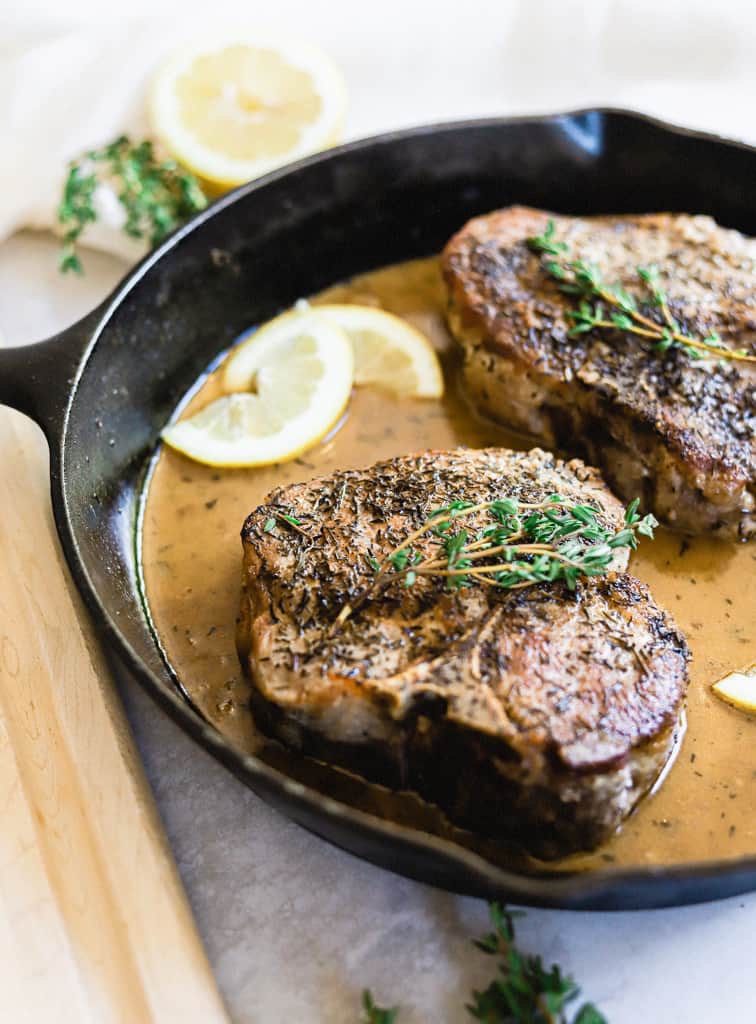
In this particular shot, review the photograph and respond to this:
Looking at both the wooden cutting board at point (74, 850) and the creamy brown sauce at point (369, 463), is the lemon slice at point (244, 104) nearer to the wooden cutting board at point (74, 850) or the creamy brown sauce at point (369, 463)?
the creamy brown sauce at point (369, 463)

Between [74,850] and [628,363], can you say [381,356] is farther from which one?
[74,850]

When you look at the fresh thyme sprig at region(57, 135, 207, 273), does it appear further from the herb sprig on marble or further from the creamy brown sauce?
the herb sprig on marble

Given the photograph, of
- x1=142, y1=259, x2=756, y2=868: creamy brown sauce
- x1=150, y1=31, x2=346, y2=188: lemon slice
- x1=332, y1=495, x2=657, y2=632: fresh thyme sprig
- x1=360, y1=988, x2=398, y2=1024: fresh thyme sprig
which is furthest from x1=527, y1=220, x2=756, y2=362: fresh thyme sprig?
x1=360, y1=988, x2=398, y2=1024: fresh thyme sprig

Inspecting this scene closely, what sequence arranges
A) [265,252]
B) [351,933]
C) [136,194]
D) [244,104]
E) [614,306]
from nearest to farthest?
1. [351,933]
2. [614,306]
3. [265,252]
4. [136,194]
5. [244,104]

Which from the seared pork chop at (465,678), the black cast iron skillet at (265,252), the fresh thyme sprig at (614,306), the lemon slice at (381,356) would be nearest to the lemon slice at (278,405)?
the lemon slice at (381,356)

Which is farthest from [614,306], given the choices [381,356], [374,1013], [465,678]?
[374,1013]

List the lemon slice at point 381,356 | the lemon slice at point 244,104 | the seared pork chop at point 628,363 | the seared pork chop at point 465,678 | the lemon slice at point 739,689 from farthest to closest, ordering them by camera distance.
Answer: the lemon slice at point 244,104, the lemon slice at point 381,356, the seared pork chop at point 628,363, the lemon slice at point 739,689, the seared pork chop at point 465,678

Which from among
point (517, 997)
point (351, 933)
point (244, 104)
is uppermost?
point (244, 104)
